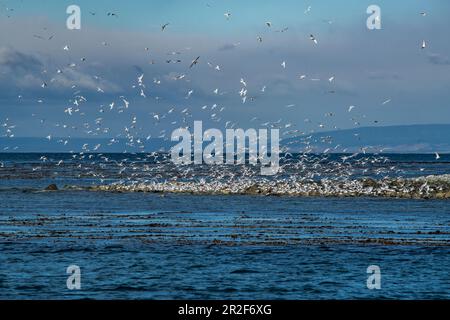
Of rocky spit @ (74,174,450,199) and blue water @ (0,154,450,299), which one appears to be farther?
rocky spit @ (74,174,450,199)

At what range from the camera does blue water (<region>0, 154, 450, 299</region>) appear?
28625mm

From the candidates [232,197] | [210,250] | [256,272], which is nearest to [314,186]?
[232,197]

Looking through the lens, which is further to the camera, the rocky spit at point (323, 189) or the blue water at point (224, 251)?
the rocky spit at point (323, 189)

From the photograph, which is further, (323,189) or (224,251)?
(323,189)

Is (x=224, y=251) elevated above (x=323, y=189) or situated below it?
below

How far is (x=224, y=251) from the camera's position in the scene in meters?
36.9

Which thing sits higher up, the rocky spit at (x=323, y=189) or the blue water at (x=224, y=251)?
the rocky spit at (x=323, y=189)

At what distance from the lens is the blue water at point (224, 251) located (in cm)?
2862

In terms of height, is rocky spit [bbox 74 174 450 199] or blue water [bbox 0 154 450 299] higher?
rocky spit [bbox 74 174 450 199]
